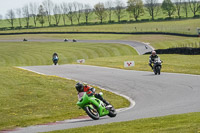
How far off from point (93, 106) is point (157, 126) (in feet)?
11.1

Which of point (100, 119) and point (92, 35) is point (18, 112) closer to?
point (100, 119)

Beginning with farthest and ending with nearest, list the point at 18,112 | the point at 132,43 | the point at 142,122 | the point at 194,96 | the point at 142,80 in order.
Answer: the point at 132,43 < the point at 142,80 < the point at 194,96 < the point at 18,112 < the point at 142,122

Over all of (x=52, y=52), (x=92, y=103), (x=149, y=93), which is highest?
(x=92, y=103)

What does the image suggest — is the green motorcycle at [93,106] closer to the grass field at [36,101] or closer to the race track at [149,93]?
the race track at [149,93]

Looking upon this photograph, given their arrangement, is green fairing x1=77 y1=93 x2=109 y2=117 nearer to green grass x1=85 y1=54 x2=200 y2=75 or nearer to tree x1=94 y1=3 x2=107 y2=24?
green grass x1=85 y1=54 x2=200 y2=75

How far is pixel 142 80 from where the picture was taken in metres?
24.8

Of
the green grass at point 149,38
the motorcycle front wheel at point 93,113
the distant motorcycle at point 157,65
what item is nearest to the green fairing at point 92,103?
the motorcycle front wheel at point 93,113

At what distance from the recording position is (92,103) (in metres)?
13.7

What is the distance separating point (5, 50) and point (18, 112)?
63.7 m

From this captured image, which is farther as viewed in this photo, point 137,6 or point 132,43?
point 137,6

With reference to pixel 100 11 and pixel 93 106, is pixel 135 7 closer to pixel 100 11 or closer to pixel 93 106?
pixel 100 11

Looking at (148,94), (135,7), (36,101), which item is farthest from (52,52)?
(135,7)

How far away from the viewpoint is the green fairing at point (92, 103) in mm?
13547

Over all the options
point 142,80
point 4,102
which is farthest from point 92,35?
point 4,102
